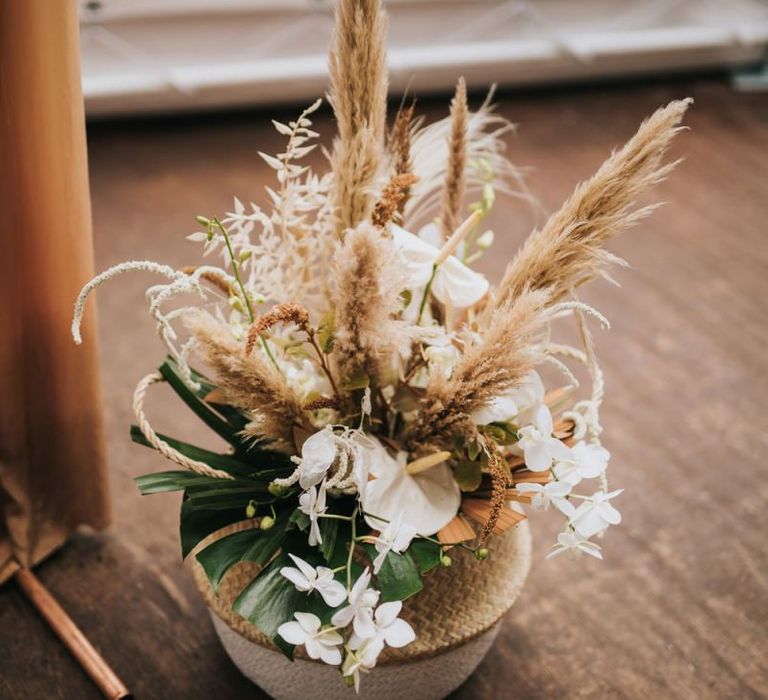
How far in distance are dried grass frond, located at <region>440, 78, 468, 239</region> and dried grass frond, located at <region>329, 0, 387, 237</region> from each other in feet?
0.32

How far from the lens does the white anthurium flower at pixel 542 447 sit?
981mm

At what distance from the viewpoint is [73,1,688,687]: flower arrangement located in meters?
0.92

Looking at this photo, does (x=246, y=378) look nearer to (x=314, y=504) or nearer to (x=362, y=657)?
(x=314, y=504)

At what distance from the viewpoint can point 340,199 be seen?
105 cm

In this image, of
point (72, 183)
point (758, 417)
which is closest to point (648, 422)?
point (758, 417)

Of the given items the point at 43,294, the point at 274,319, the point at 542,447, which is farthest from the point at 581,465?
the point at 43,294

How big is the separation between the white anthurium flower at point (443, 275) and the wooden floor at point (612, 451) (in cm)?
62

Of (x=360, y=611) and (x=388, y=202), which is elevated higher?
(x=388, y=202)

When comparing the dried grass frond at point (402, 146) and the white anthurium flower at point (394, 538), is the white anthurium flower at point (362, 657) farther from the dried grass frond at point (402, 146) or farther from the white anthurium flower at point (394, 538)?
the dried grass frond at point (402, 146)

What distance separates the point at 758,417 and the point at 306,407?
123cm

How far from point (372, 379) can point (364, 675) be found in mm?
373

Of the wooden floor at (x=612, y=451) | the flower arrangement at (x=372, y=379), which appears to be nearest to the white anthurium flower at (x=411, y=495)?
the flower arrangement at (x=372, y=379)

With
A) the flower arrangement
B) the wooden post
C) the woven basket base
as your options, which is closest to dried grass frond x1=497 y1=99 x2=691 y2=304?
the flower arrangement

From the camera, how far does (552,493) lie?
965 mm
